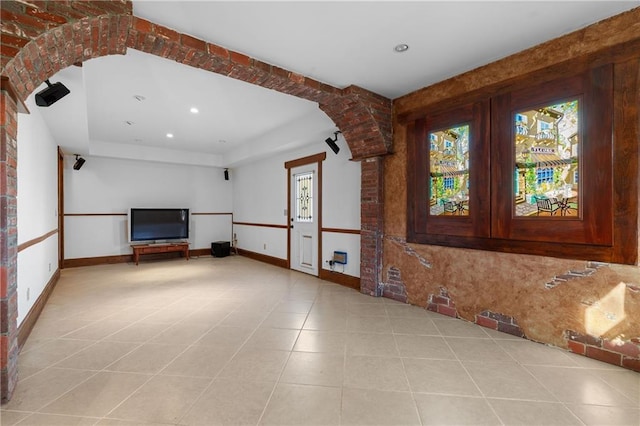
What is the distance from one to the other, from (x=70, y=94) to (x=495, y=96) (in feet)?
13.9

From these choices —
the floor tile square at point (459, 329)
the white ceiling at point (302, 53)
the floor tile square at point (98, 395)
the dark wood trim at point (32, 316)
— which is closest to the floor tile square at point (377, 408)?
the floor tile square at point (459, 329)

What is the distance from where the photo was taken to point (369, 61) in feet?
9.50

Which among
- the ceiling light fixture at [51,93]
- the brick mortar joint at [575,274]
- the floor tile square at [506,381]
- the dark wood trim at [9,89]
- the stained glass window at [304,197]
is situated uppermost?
the ceiling light fixture at [51,93]

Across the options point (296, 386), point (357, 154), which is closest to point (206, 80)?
point (357, 154)

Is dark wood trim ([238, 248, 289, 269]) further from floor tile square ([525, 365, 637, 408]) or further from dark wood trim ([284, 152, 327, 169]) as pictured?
floor tile square ([525, 365, 637, 408])

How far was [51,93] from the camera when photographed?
262 cm

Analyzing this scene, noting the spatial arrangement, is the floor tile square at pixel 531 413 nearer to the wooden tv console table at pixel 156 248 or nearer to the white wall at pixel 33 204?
the white wall at pixel 33 204

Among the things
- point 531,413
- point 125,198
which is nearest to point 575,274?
point 531,413

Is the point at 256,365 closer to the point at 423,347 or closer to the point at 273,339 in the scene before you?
the point at 273,339

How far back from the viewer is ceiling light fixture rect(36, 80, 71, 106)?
8.52 ft

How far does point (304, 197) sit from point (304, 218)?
0.41 m

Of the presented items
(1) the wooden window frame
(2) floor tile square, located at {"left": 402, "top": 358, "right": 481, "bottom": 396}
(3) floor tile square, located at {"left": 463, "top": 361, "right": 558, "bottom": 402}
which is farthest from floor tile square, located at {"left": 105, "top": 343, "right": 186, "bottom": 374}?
(1) the wooden window frame

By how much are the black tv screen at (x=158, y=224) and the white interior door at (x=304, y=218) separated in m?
3.17

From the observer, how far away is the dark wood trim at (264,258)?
20.1 ft
